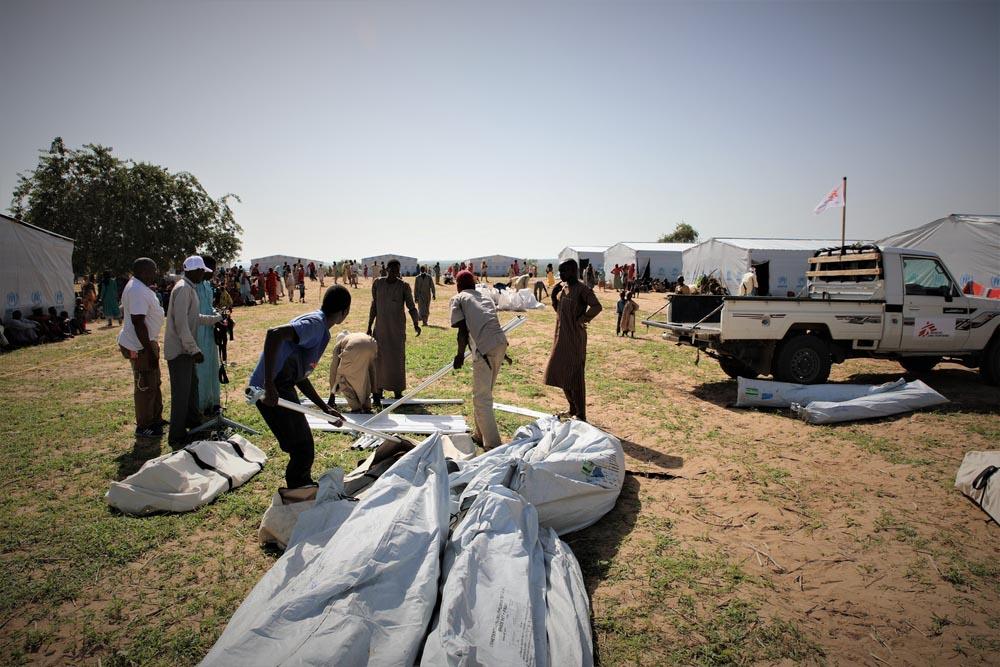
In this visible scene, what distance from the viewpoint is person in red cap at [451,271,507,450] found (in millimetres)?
4816

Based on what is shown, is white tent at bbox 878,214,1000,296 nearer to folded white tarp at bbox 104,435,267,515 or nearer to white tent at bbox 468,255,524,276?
folded white tarp at bbox 104,435,267,515

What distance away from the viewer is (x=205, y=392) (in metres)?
5.57

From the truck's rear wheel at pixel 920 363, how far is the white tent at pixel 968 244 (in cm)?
616

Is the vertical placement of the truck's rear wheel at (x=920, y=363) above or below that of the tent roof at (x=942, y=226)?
below

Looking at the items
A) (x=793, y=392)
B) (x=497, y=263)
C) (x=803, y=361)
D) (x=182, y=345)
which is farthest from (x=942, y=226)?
(x=497, y=263)

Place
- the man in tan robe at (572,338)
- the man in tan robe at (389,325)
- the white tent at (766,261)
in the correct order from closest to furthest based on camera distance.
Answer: the man in tan robe at (572,338)
the man in tan robe at (389,325)
the white tent at (766,261)

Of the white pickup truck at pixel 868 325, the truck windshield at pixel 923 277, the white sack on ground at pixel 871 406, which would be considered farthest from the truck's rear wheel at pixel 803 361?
the truck windshield at pixel 923 277

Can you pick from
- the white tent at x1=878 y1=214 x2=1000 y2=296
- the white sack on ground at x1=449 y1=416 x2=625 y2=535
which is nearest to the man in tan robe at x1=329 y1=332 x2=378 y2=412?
the white sack on ground at x1=449 y1=416 x2=625 y2=535

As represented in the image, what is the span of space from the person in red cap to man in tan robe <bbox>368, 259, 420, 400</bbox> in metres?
1.85

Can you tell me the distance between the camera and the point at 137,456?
4.69 m

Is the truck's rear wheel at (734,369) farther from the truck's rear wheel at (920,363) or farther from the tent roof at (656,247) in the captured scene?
the tent roof at (656,247)

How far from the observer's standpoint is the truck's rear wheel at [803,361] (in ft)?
23.8

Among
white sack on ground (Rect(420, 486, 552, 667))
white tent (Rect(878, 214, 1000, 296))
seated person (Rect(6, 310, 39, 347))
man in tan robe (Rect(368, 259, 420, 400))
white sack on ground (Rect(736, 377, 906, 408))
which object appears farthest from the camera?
white tent (Rect(878, 214, 1000, 296))

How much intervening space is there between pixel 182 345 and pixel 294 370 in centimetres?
226
